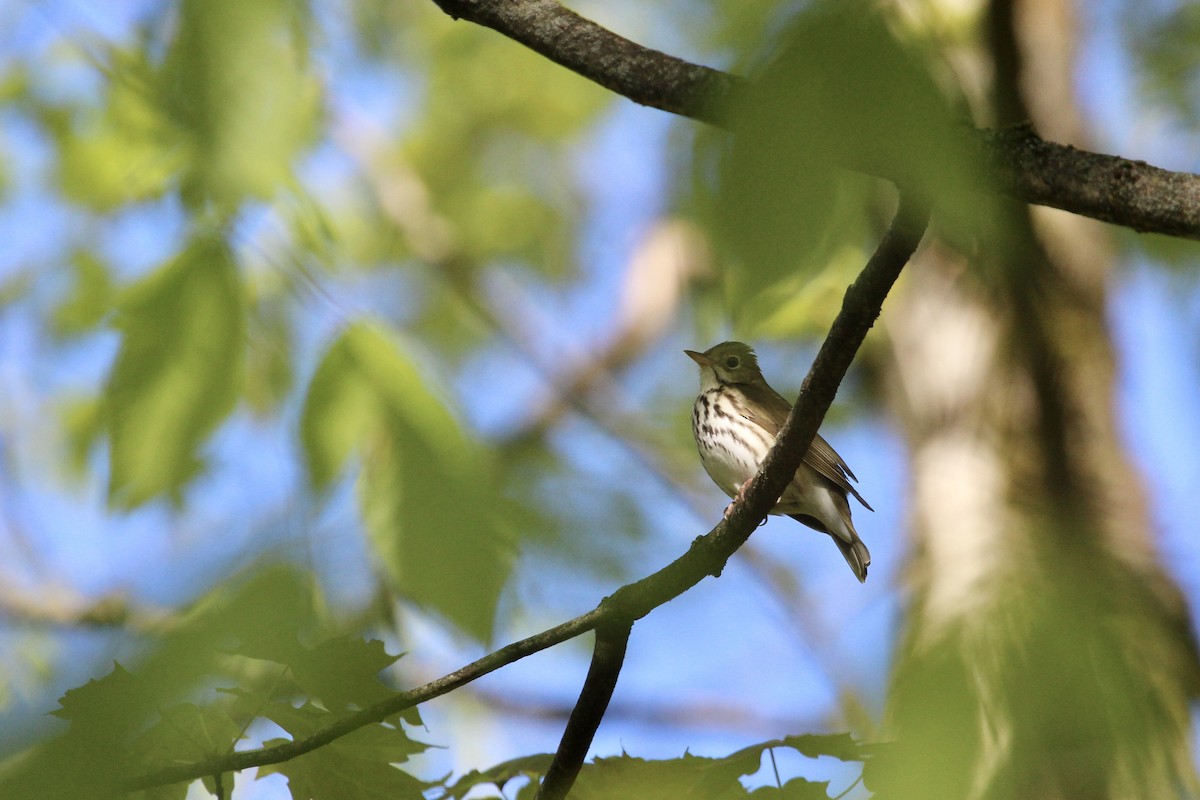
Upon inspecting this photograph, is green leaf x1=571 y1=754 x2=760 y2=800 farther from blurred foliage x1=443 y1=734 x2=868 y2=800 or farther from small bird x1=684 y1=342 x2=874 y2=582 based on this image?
small bird x1=684 y1=342 x2=874 y2=582

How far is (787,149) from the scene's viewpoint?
108 cm

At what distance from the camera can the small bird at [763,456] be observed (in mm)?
4941

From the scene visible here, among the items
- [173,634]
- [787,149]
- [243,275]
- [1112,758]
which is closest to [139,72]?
[243,275]

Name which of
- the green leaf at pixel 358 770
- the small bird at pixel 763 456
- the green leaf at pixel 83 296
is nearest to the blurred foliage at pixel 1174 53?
the small bird at pixel 763 456

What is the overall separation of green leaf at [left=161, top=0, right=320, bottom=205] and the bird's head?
3.92 metres

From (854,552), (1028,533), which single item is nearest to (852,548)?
(854,552)

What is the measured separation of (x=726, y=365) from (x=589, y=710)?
3567 mm

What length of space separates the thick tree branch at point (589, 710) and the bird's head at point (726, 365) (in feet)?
11.1

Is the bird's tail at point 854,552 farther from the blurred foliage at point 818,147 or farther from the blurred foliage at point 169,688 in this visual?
the blurred foliage at point 818,147

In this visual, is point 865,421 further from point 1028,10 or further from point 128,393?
point 128,393

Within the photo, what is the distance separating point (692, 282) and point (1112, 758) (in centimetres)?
169

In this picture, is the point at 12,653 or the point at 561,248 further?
the point at 561,248

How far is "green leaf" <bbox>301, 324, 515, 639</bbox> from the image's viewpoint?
185cm

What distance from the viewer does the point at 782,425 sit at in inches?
170
